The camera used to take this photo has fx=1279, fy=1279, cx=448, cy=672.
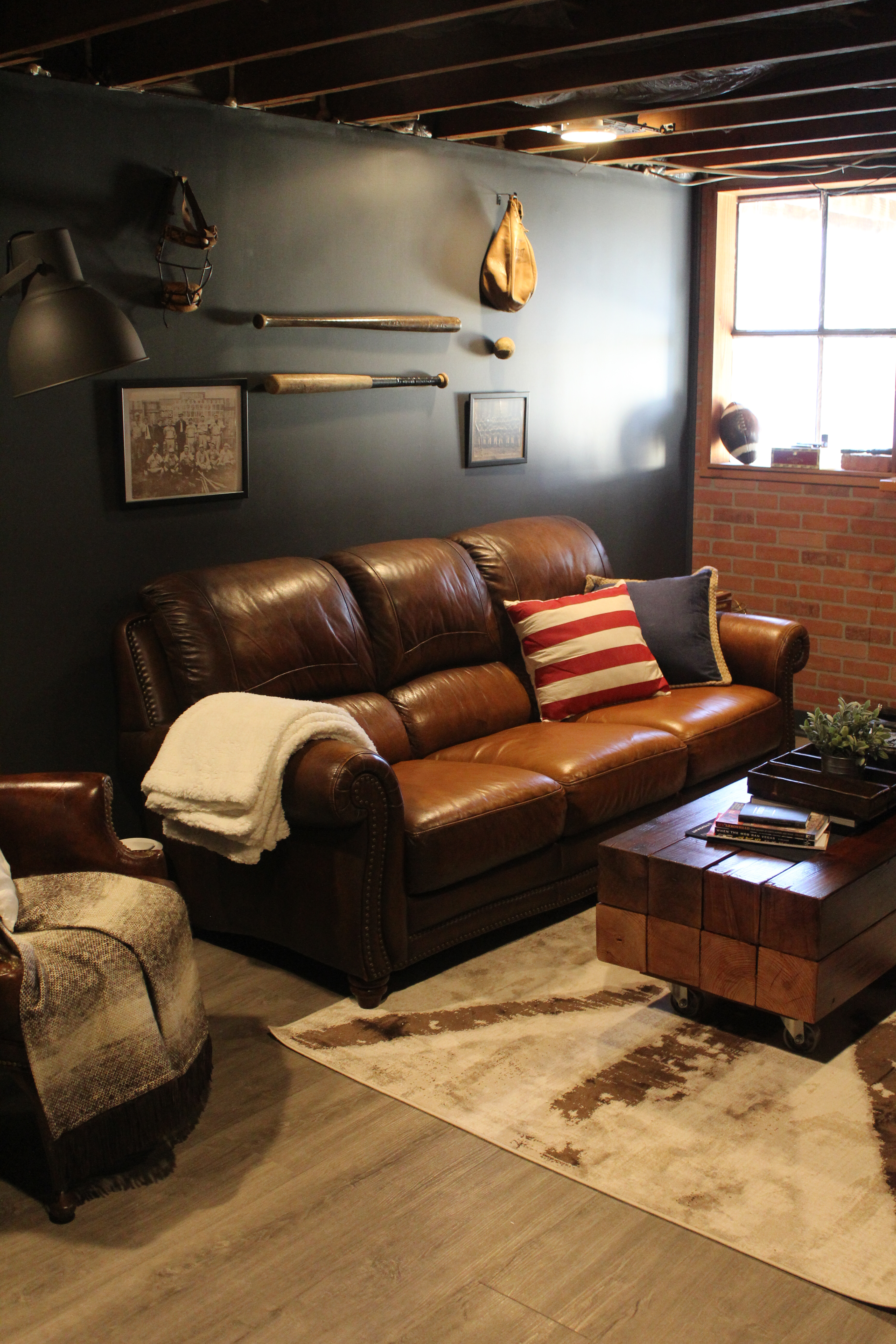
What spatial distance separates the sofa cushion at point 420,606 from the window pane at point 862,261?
2393 mm

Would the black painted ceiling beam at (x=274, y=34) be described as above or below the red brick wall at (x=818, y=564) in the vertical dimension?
above

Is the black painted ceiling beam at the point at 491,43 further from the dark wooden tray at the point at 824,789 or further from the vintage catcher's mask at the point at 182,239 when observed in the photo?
the dark wooden tray at the point at 824,789

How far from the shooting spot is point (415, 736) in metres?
3.97

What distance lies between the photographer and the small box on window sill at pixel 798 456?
18.7 feet

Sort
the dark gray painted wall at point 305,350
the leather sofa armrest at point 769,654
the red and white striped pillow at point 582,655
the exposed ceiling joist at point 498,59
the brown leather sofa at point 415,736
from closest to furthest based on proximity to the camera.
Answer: the exposed ceiling joist at point 498,59 → the brown leather sofa at point 415,736 → the dark gray painted wall at point 305,350 → the red and white striped pillow at point 582,655 → the leather sofa armrest at point 769,654

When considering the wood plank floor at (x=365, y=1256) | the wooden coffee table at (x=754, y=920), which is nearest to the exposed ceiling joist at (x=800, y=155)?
the wooden coffee table at (x=754, y=920)

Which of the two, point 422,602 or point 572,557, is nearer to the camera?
point 422,602

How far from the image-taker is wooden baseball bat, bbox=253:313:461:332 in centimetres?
399

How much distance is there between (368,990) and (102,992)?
0.87 meters

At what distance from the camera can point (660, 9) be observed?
2977 mm

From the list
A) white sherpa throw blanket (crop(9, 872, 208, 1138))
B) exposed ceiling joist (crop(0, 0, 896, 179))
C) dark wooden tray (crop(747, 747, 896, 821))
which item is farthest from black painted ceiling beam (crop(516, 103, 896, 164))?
white sherpa throw blanket (crop(9, 872, 208, 1138))

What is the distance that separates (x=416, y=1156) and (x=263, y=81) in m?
2.94

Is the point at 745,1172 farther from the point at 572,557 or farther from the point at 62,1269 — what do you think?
the point at 572,557

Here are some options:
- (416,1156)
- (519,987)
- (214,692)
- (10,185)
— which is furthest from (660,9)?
(416,1156)
